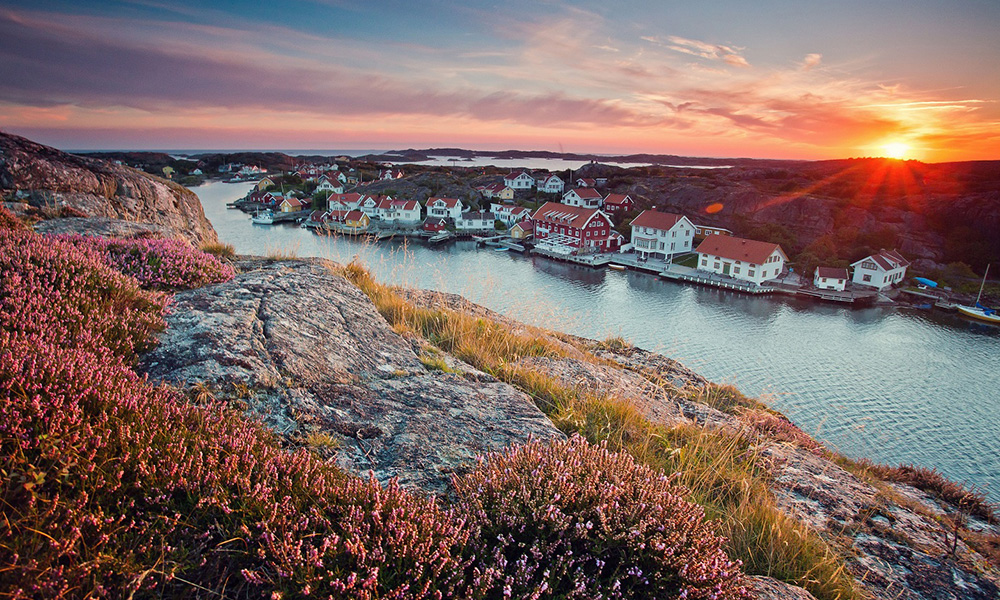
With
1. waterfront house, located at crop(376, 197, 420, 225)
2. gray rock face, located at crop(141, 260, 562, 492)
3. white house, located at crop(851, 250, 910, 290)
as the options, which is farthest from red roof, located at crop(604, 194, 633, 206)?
gray rock face, located at crop(141, 260, 562, 492)

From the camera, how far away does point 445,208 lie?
76.9m

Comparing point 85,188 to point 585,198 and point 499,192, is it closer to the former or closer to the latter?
point 585,198

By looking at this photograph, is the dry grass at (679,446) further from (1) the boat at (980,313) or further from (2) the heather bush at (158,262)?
(1) the boat at (980,313)

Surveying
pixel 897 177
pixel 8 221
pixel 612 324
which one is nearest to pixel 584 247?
pixel 612 324

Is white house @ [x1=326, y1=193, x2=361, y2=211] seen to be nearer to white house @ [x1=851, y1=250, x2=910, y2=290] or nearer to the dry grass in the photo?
white house @ [x1=851, y1=250, x2=910, y2=290]

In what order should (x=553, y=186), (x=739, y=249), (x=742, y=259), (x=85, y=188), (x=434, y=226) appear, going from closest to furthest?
(x=85, y=188) < (x=742, y=259) < (x=739, y=249) < (x=434, y=226) < (x=553, y=186)

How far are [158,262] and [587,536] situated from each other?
5.30 meters

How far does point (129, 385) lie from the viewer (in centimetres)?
258

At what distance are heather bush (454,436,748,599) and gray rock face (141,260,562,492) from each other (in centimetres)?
63

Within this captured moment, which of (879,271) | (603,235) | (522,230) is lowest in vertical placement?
(879,271)

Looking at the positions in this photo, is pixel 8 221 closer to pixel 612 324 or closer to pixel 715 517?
pixel 715 517

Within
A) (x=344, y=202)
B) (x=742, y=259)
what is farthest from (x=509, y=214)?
(x=742, y=259)

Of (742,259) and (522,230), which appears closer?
(742,259)

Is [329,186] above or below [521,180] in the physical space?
below
